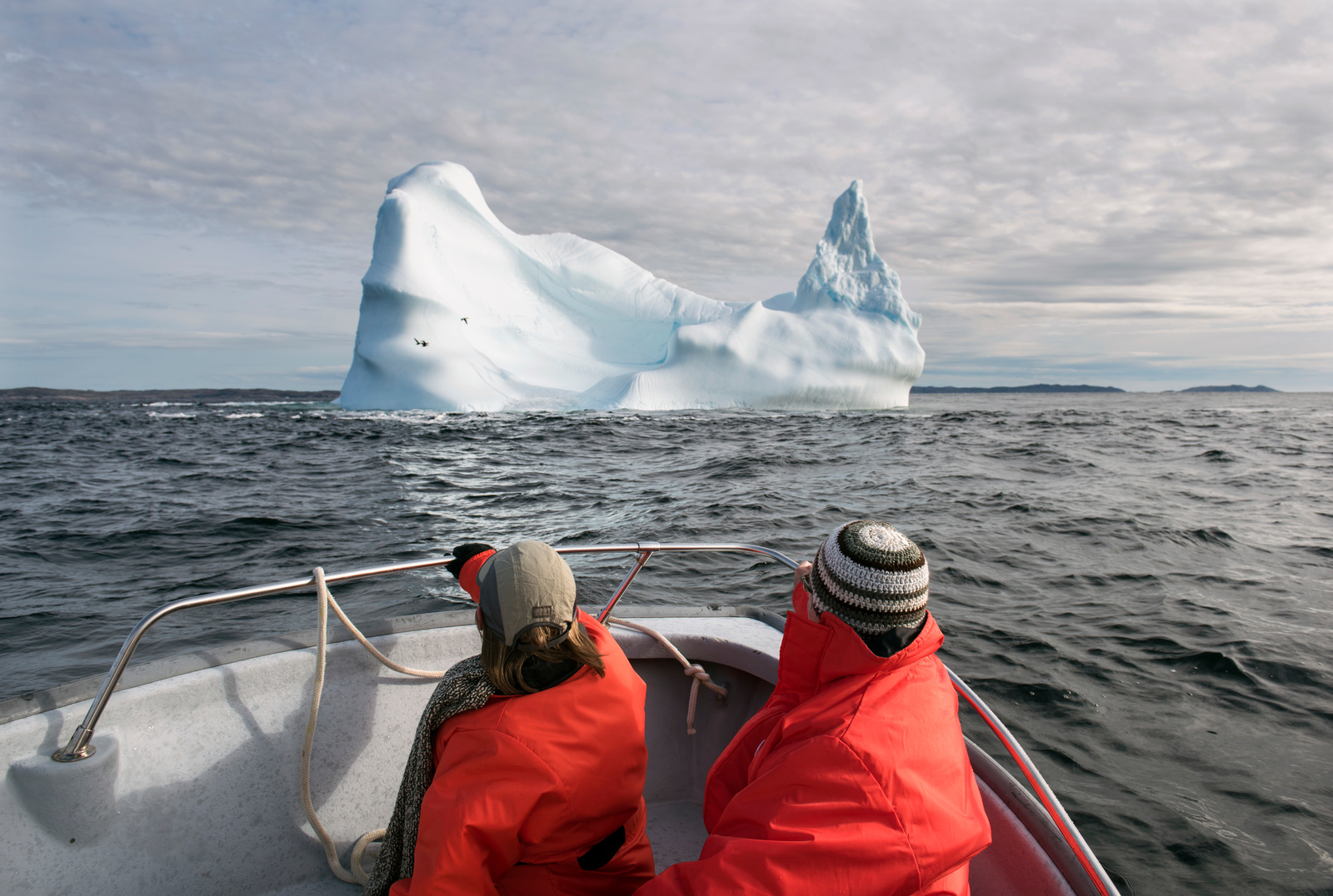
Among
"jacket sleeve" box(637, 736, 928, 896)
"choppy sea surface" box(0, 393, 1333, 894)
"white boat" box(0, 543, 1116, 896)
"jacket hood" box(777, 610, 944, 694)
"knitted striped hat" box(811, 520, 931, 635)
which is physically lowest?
"choppy sea surface" box(0, 393, 1333, 894)

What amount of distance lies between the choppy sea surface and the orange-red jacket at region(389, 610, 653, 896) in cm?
231

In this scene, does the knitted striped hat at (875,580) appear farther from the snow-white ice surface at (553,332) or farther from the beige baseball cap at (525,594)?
the snow-white ice surface at (553,332)

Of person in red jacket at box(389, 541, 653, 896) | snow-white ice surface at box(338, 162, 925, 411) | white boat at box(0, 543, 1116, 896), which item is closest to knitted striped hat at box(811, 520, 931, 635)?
person in red jacket at box(389, 541, 653, 896)

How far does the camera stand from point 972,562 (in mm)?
6027

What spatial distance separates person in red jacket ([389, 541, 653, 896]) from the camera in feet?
3.88

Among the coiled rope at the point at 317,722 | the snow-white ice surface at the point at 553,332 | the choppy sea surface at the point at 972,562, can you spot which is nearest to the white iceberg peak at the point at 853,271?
the snow-white ice surface at the point at 553,332

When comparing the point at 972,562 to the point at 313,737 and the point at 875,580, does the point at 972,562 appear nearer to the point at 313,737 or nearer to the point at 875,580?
the point at 313,737

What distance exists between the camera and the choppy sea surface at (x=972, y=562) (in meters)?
3.11

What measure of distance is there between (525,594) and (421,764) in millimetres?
425

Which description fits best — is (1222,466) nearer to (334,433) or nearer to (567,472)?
(567,472)

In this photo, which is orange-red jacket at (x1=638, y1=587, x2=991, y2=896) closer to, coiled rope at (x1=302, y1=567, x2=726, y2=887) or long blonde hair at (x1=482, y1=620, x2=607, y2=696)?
long blonde hair at (x1=482, y1=620, x2=607, y2=696)

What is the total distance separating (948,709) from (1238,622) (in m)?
4.86

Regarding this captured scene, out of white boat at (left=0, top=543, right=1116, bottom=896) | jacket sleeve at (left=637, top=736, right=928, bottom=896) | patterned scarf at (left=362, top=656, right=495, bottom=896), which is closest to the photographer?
jacket sleeve at (left=637, top=736, right=928, bottom=896)

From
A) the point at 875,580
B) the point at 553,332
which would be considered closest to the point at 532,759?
the point at 875,580
